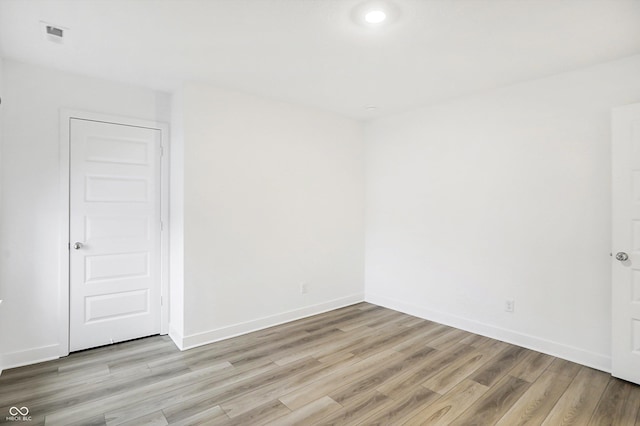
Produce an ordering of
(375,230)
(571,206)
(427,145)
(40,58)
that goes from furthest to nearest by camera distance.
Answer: (375,230), (427,145), (571,206), (40,58)

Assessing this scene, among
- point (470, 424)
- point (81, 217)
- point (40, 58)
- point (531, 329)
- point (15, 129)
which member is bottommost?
point (470, 424)

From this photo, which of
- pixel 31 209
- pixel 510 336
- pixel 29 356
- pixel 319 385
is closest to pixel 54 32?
pixel 31 209

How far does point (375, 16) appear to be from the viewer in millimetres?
2160

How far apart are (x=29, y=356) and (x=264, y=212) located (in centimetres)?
242

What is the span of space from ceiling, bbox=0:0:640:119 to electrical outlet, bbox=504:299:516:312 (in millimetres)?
2170

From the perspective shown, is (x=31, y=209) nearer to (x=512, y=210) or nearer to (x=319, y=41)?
(x=319, y=41)

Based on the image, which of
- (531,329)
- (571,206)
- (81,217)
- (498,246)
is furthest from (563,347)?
(81,217)

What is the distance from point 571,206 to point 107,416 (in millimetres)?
3955

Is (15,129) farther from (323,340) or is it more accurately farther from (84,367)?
(323,340)

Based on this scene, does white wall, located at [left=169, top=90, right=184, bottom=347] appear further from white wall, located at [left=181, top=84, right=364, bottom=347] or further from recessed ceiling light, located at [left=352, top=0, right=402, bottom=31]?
recessed ceiling light, located at [left=352, top=0, right=402, bottom=31]

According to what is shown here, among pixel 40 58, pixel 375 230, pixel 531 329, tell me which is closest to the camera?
pixel 40 58

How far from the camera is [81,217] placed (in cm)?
312

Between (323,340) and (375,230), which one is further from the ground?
(375,230)

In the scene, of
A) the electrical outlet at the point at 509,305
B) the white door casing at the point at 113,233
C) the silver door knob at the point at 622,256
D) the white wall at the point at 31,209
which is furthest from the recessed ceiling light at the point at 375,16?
the electrical outlet at the point at 509,305
